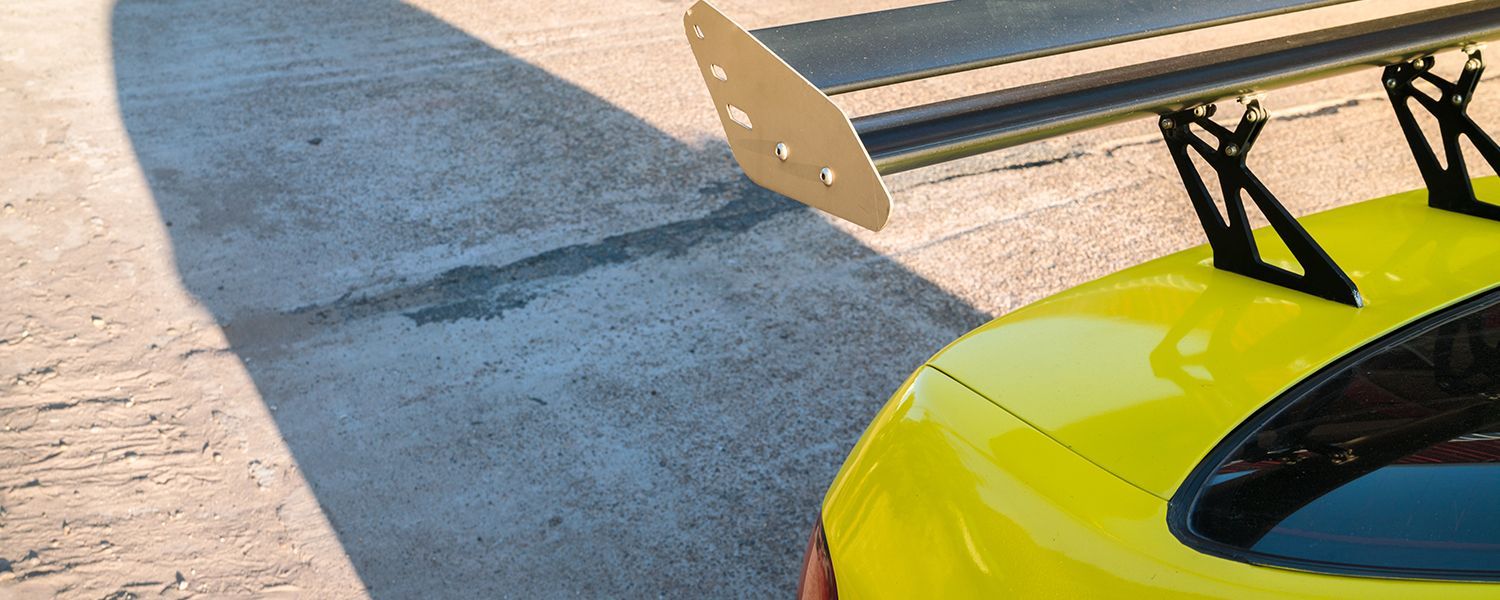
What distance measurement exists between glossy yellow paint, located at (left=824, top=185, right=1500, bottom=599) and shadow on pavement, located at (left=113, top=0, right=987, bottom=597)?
1276 millimetres

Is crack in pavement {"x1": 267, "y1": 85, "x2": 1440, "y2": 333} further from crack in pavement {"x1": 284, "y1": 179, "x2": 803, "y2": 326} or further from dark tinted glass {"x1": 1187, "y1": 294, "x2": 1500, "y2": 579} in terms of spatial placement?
dark tinted glass {"x1": 1187, "y1": 294, "x2": 1500, "y2": 579}

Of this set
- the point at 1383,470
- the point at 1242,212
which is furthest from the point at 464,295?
the point at 1383,470

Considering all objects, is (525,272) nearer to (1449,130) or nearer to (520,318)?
(520,318)

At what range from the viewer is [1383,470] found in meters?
1.47

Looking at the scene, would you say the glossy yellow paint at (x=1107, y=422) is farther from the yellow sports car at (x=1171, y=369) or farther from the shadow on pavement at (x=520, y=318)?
the shadow on pavement at (x=520, y=318)

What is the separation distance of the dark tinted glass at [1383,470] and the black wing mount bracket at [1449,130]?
457 millimetres

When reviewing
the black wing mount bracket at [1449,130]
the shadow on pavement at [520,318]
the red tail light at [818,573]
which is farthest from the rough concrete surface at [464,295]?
the black wing mount bracket at [1449,130]

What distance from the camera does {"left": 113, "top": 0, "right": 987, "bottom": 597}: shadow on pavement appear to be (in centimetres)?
315

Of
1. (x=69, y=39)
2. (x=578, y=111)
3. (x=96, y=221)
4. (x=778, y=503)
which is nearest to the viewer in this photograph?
(x=778, y=503)

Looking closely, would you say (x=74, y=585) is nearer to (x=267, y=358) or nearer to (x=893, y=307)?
(x=267, y=358)

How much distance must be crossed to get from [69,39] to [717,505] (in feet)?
18.0

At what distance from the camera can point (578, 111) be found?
575 cm

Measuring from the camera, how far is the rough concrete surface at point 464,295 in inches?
123

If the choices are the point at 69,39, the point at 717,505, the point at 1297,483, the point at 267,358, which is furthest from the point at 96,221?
the point at 1297,483
